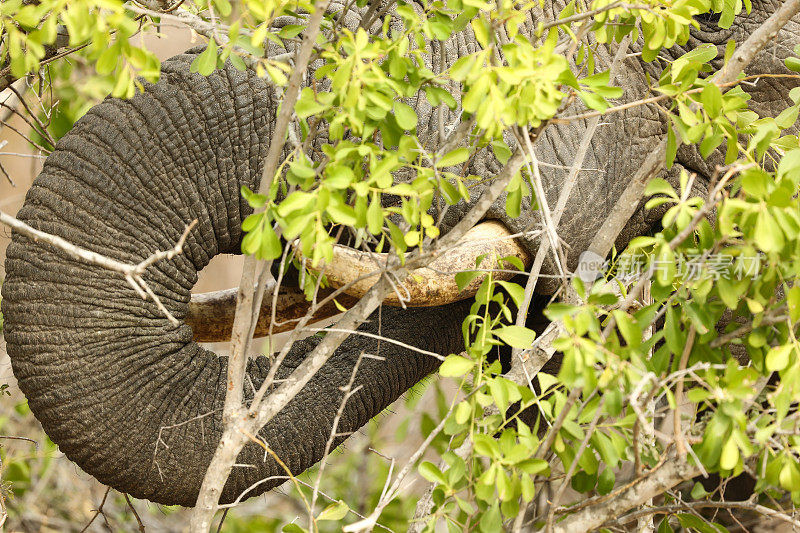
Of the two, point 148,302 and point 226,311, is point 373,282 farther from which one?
point 226,311

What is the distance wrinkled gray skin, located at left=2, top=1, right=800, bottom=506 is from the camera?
1.42 m

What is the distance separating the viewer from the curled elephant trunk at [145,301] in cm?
142

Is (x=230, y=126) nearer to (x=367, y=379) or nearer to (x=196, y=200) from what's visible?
(x=196, y=200)

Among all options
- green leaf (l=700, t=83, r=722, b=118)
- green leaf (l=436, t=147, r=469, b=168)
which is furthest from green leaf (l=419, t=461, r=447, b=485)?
green leaf (l=700, t=83, r=722, b=118)

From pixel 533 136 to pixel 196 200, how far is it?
65 cm

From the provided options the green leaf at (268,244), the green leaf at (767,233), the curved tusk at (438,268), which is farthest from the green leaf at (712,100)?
the green leaf at (268,244)

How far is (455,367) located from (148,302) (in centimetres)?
64

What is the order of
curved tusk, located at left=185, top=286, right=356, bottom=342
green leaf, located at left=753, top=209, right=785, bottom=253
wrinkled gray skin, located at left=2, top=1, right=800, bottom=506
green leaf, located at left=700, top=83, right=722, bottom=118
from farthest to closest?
curved tusk, located at left=185, top=286, right=356, bottom=342 → wrinkled gray skin, located at left=2, top=1, right=800, bottom=506 → green leaf, located at left=700, top=83, right=722, bottom=118 → green leaf, located at left=753, top=209, right=785, bottom=253

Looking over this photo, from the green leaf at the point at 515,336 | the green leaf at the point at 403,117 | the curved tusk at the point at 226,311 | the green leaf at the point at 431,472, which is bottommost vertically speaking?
the curved tusk at the point at 226,311

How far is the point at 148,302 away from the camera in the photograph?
153cm

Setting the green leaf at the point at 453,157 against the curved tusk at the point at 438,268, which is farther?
the curved tusk at the point at 438,268

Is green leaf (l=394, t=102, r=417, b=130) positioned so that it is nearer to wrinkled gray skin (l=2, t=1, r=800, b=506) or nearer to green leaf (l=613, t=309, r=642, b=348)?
green leaf (l=613, t=309, r=642, b=348)

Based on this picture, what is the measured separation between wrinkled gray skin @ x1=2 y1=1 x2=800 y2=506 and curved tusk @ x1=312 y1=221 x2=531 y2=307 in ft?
0.20

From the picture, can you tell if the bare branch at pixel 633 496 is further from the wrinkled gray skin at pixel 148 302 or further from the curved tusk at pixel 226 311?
the curved tusk at pixel 226 311
